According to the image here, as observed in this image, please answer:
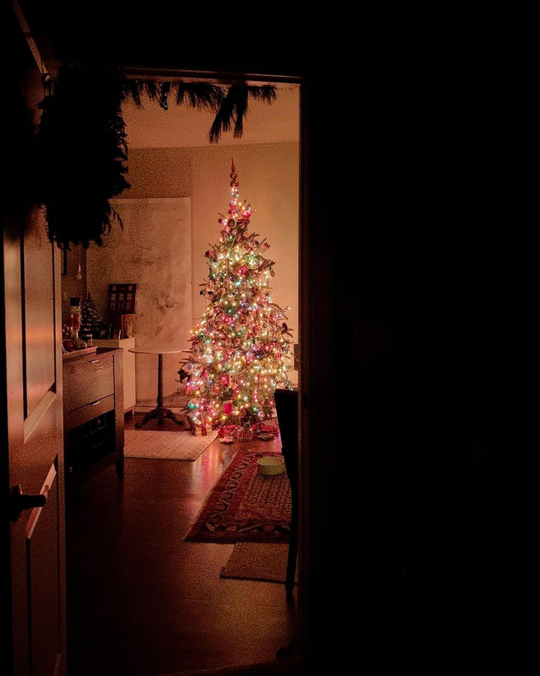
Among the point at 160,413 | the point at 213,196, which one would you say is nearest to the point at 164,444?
→ the point at 160,413

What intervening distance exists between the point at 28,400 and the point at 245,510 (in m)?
2.48

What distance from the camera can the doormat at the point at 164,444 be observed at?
4.72 m

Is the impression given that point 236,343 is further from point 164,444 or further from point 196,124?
point 196,124

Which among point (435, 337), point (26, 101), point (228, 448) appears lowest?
point (228, 448)

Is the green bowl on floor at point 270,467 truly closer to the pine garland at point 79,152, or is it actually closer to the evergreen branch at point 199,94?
the evergreen branch at point 199,94

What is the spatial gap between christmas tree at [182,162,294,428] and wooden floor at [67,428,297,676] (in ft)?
6.34

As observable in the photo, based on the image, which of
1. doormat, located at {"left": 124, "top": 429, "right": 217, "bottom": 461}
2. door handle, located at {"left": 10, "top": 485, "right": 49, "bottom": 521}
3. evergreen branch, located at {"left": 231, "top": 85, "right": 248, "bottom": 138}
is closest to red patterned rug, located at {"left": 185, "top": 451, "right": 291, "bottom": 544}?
doormat, located at {"left": 124, "top": 429, "right": 217, "bottom": 461}

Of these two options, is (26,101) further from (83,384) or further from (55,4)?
(83,384)

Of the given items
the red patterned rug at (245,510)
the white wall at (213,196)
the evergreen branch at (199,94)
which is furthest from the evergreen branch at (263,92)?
the white wall at (213,196)

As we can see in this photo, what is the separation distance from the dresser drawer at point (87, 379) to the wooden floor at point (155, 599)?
0.70m

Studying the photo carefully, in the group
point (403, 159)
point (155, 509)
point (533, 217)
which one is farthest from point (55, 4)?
point (155, 509)

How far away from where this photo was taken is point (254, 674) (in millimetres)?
1866

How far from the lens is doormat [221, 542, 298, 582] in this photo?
2.61m

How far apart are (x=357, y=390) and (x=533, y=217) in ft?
2.63
